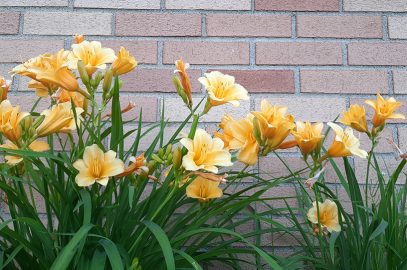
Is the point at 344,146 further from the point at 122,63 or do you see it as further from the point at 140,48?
the point at 140,48

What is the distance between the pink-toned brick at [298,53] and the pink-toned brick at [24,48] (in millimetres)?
655

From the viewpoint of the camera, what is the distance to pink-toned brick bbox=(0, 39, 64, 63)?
168 cm

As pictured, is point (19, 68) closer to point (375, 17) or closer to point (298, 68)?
point (298, 68)

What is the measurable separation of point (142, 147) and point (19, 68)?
0.51 m

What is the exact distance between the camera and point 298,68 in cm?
171

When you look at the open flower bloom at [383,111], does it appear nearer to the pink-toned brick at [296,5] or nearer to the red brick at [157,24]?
the pink-toned brick at [296,5]

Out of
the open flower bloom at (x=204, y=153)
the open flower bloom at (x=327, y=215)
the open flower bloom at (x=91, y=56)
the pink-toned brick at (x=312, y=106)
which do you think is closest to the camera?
the open flower bloom at (x=204, y=153)

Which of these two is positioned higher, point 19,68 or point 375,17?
point 375,17

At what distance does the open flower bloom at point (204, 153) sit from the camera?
3.51 feet

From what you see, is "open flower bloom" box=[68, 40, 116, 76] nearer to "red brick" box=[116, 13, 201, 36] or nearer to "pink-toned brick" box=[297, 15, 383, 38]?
"red brick" box=[116, 13, 201, 36]

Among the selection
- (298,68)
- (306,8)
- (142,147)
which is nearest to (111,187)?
(142,147)

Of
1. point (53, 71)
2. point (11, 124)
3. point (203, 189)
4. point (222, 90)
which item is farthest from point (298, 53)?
point (11, 124)

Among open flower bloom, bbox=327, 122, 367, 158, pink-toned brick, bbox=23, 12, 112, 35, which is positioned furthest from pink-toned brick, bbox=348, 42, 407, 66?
Result: pink-toned brick, bbox=23, 12, 112, 35

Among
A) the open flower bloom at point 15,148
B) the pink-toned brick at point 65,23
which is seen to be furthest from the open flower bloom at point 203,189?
the pink-toned brick at point 65,23
